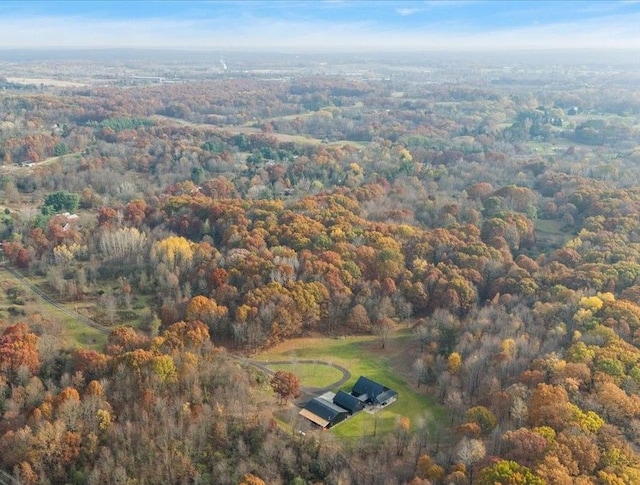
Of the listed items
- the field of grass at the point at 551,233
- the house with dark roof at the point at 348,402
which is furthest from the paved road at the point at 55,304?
the field of grass at the point at 551,233

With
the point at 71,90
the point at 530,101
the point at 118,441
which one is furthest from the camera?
the point at 71,90

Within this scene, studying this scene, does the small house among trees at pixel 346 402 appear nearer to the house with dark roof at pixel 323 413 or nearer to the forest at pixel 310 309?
the house with dark roof at pixel 323 413

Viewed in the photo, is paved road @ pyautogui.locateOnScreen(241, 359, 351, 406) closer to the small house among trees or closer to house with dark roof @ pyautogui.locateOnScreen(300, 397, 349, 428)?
the small house among trees

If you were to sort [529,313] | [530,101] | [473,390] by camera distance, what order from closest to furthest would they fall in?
[473,390], [529,313], [530,101]

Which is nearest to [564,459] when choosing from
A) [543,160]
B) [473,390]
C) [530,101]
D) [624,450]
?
[624,450]

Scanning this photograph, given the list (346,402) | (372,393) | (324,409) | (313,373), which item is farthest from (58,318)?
(372,393)

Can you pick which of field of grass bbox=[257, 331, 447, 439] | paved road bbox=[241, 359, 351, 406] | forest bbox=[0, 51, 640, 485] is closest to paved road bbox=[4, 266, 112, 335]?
forest bbox=[0, 51, 640, 485]

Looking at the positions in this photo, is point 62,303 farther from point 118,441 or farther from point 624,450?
point 624,450

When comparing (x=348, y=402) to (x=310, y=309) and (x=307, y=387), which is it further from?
(x=310, y=309)
